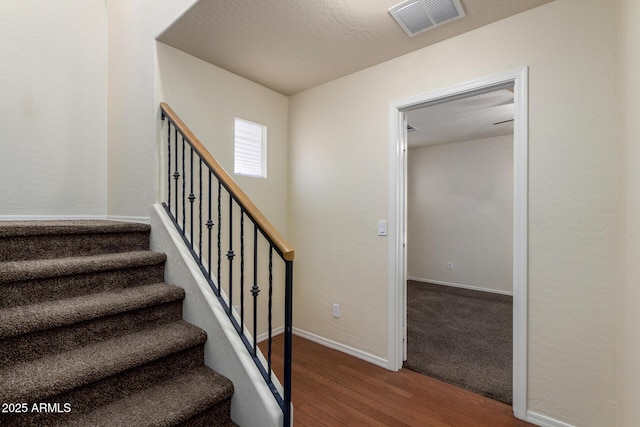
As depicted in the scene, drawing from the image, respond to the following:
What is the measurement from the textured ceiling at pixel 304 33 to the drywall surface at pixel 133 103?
191mm

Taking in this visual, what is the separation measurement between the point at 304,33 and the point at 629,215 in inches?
83.5

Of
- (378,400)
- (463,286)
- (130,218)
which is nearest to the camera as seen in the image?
(378,400)

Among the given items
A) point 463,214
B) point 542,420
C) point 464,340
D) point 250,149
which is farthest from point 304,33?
point 463,214

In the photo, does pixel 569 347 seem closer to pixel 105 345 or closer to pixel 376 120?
pixel 376 120

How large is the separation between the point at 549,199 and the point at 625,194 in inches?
14.8

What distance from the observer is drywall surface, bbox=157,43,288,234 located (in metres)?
2.38

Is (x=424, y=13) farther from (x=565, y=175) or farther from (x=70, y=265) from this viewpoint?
(x=70, y=265)

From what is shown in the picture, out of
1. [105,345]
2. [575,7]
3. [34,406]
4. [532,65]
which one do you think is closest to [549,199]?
[532,65]

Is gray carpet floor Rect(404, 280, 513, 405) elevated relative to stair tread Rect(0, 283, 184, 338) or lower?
lower

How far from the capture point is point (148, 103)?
2.28m

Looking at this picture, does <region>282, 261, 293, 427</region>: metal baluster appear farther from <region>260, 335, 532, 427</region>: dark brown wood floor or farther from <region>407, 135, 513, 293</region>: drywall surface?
<region>407, 135, 513, 293</region>: drywall surface

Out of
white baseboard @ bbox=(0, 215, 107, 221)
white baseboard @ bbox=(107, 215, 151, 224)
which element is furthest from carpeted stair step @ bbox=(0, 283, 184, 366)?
→ white baseboard @ bbox=(0, 215, 107, 221)

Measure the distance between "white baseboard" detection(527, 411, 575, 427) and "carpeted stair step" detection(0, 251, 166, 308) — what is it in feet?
8.08

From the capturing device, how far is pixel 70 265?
1610 mm
